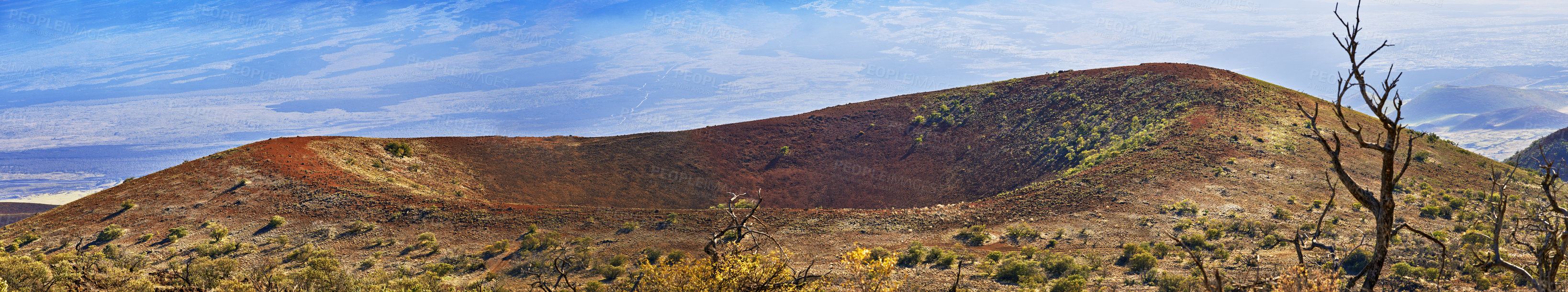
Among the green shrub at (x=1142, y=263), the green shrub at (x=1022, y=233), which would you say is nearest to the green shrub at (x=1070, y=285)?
the green shrub at (x=1142, y=263)

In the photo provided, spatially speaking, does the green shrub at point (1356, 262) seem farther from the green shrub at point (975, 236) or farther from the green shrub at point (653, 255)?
the green shrub at point (653, 255)

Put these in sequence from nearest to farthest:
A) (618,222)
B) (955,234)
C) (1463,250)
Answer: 1. (1463,250)
2. (955,234)
3. (618,222)

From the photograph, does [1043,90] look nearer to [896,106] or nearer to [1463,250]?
[896,106]

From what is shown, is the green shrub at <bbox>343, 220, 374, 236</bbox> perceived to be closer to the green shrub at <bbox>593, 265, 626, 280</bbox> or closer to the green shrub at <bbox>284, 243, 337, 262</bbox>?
the green shrub at <bbox>284, 243, 337, 262</bbox>

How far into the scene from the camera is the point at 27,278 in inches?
637

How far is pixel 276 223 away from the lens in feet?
84.1

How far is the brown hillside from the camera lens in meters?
25.1

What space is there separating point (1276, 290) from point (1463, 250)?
14.9 metres

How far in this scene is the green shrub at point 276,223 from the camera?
2553 cm

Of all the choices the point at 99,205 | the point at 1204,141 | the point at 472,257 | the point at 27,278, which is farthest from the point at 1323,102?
the point at 99,205

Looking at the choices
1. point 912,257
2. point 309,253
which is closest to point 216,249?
point 309,253

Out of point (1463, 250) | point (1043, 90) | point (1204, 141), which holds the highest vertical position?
point (1043, 90)

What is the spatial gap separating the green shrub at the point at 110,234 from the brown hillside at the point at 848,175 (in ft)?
1.95

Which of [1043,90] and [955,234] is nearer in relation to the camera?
[955,234]
